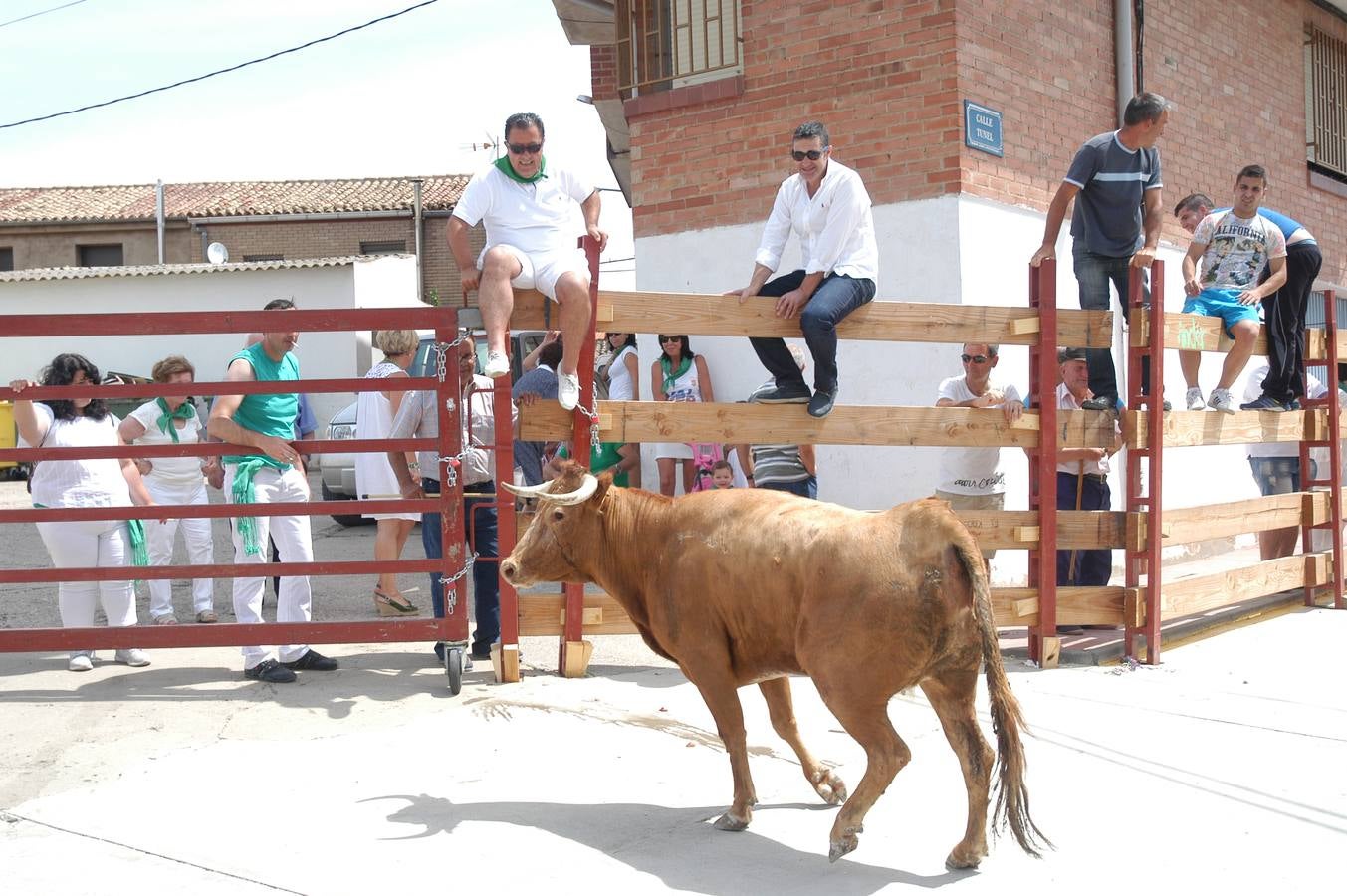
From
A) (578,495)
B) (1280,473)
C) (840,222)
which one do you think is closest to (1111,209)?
(840,222)

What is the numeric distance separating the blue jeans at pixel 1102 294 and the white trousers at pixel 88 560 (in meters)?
5.79

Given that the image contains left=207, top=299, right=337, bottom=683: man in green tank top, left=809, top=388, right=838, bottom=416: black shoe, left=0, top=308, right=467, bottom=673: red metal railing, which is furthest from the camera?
left=809, top=388, right=838, bottom=416: black shoe

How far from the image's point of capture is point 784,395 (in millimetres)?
6773

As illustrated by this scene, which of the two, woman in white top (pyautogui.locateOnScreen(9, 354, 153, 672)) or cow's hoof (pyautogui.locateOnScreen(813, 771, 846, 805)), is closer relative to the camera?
cow's hoof (pyautogui.locateOnScreen(813, 771, 846, 805))

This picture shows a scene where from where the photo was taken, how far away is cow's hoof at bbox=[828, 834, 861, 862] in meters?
4.11

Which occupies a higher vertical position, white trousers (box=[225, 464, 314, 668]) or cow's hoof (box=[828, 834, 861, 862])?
white trousers (box=[225, 464, 314, 668])

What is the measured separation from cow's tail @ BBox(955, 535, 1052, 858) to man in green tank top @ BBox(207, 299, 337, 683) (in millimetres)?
3792

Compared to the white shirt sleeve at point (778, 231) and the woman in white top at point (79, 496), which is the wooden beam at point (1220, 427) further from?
the woman in white top at point (79, 496)

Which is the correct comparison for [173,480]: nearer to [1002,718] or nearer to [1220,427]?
[1002,718]

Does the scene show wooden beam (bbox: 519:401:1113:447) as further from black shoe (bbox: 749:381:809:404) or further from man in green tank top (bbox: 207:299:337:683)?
man in green tank top (bbox: 207:299:337:683)

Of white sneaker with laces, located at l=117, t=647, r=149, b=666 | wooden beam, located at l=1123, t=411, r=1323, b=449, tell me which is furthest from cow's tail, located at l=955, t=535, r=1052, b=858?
white sneaker with laces, located at l=117, t=647, r=149, b=666

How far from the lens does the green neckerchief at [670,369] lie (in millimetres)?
10336

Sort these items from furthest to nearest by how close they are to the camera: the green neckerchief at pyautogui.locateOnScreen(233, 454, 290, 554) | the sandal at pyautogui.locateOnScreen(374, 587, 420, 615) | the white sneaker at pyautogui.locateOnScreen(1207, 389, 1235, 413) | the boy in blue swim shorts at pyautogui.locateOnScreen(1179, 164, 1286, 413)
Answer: the sandal at pyautogui.locateOnScreen(374, 587, 420, 615) < the boy in blue swim shorts at pyautogui.locateOnScreen(1179, 164, 1286, 413) < the white sneaker at pyautogui.locateOnScreen(1207, 389, 1235, 413) < the green neckerchief at pyautogui.locateOnScreen(233, 454, 290, 554)

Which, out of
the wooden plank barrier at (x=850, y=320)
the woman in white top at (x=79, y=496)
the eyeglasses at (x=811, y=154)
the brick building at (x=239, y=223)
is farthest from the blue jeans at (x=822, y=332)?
the brick building at (x=239, y=223)
